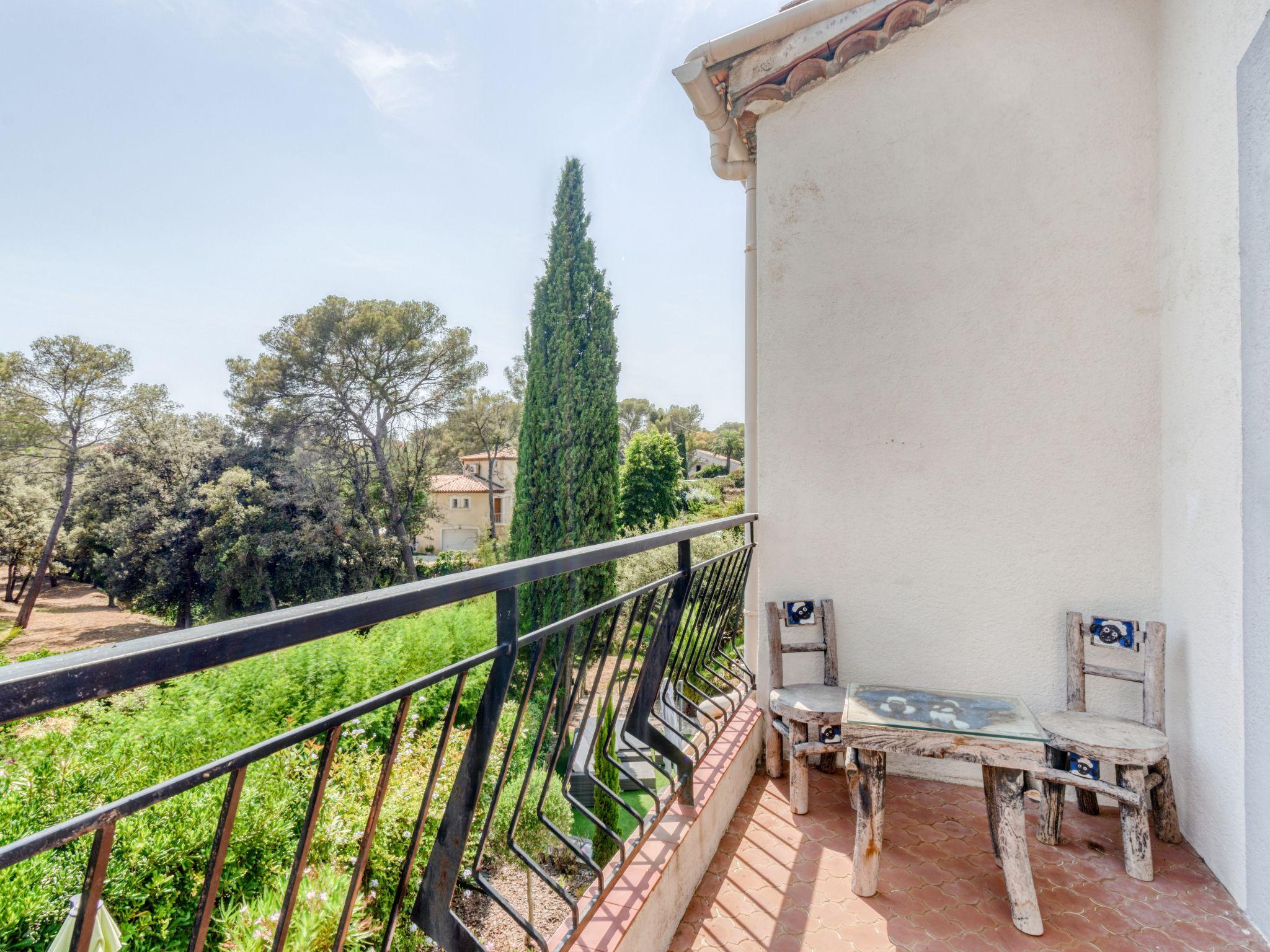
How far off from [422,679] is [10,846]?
18.1 inches

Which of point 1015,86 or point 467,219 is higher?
point 467,219

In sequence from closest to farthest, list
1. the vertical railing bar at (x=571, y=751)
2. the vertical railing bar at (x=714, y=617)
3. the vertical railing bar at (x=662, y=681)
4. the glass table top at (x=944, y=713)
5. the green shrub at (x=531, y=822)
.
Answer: the vertical railing bar at (x=571, y=751)
the glass table top at (x=944, y=713)
the vertical railing bar at (x=662, y=681)
the vertical railing bar at (x=714, y=617)
the green shrub at (x=531, y=822)

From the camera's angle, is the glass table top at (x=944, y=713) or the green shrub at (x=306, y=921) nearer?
the glass table top at (x=944, y=713)

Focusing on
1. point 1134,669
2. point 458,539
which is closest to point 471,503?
point 458,539

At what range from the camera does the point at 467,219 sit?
21.6 metres

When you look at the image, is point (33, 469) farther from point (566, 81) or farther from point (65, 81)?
point (566, 81)

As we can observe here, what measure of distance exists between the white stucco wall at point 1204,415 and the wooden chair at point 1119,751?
0.28ft

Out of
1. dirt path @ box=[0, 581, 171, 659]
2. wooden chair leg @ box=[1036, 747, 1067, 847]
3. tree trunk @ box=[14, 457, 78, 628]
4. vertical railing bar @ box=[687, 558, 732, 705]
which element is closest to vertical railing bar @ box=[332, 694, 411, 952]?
vertical railing bar @ box=[687, 558, 732, 705]

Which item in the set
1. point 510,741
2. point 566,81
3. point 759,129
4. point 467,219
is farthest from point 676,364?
point 510,741

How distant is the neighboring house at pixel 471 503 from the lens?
928 inches

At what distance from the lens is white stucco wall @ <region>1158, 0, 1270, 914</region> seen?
1.92 metres

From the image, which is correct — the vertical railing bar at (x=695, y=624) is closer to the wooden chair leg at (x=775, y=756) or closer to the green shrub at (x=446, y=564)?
the wooden chair leg at (x=775, y=756)

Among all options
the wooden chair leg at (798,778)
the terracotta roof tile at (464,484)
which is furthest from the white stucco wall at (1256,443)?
the terracotta roof tile at (464,484)

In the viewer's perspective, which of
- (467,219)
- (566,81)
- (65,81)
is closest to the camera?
(566,81)
